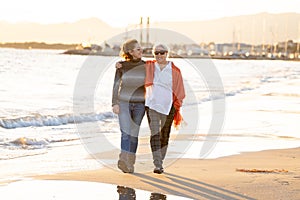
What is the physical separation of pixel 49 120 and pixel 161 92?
29.7ft

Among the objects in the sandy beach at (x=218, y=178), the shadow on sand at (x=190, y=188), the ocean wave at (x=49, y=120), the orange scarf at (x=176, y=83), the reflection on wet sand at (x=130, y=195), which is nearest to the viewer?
the reflection on wet sand at (x=130, y=195)

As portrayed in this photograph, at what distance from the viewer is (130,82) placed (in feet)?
24.8

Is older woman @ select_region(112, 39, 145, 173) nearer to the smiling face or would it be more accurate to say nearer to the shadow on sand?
the smiling face

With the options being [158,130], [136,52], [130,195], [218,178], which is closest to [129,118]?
[158,130]

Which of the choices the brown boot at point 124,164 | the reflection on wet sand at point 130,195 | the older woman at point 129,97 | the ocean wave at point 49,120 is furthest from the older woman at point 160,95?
the ocean wave at point 49,120

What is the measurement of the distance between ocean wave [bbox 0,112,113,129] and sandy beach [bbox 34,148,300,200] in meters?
7.39

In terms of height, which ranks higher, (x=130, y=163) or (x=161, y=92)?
(x=161, y=92)

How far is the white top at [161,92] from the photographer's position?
7562mm

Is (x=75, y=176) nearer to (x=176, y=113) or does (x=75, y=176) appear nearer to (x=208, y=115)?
(x=176, y=113)

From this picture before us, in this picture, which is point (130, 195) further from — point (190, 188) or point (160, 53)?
point (160, 53)

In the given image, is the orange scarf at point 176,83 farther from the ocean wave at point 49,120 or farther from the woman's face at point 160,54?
the ocean wave at point 49,120

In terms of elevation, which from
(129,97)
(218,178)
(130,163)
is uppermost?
(129,97)

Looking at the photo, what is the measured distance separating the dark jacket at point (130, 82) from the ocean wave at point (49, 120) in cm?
777

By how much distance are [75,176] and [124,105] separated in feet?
3.71
